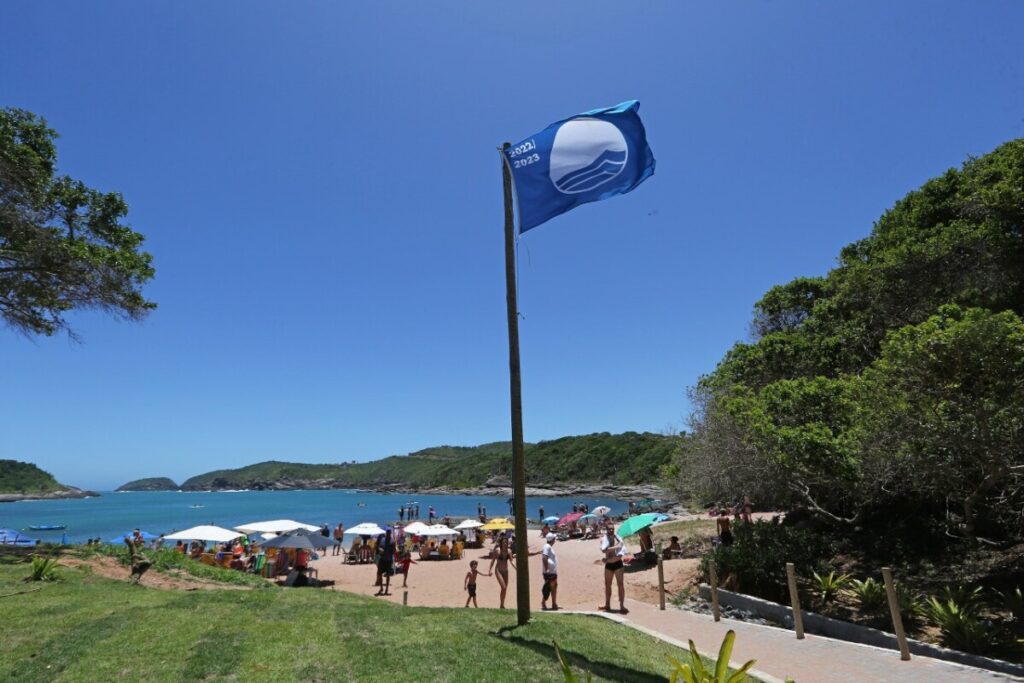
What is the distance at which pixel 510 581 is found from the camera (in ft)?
63.2

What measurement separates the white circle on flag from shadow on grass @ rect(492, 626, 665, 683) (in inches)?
244

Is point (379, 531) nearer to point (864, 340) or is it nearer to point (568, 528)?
point (568, 528)

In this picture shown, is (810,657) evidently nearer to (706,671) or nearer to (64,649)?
Answer: (706,671)

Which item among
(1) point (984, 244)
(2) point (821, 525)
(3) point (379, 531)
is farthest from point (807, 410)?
(3) point (379, 531)

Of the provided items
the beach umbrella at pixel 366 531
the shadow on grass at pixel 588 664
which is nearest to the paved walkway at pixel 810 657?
the shadow on grass at pixel 588 664

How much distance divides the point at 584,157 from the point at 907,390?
7.87 m

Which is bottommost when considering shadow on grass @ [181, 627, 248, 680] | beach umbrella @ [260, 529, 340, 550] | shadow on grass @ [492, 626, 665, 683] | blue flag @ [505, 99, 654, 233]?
shadow on grass @ [492, 626, 665, 683]

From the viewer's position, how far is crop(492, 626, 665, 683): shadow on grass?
6.36 metres

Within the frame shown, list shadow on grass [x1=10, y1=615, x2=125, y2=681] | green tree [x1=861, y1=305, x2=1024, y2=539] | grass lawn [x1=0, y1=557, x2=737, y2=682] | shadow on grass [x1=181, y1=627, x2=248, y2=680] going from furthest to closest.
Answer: green tree [x1=861, y1=305, x2=1024, y2=539] → grass lawn [x1=0, y1=557, x2=737, y2=682] → shadow on grass [x1=181, y1=627, x2=248, y2=680] → shadow on grass [x1=10, y1=615, x2=125, y2=681]

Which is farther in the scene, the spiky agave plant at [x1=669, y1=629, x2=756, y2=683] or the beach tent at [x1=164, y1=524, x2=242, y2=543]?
the beach tent at [x1=164, y1=524, x2=242, y2=543]

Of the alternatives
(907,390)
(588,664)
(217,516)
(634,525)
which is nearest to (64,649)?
(588,664)

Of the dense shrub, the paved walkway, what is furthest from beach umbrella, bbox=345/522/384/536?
the paved walkway

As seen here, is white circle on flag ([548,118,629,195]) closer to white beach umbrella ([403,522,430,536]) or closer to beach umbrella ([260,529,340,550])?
beach umbrella ([260,529,340,550])

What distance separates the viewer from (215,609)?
9.12m
